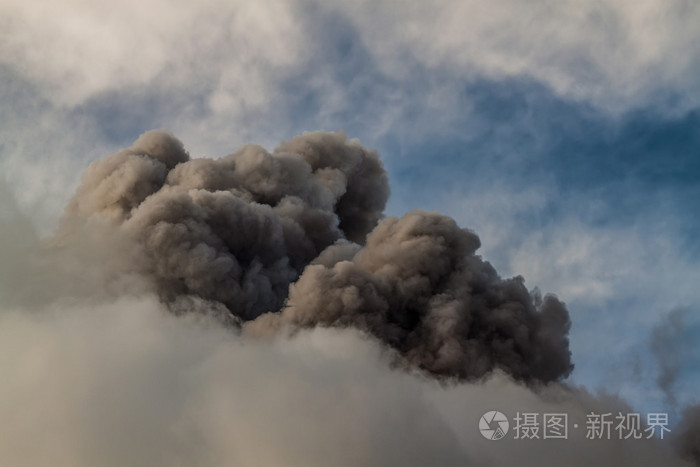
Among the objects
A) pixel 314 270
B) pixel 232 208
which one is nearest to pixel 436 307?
pixel 314 270

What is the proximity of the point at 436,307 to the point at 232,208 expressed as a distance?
50.8ft

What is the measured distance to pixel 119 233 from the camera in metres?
49.5

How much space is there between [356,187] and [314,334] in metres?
28.3

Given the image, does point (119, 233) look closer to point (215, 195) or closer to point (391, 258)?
point (215, 195)

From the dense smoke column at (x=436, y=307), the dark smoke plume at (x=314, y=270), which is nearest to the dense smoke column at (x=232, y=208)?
the dark smoke plume at (x=314, y=270)

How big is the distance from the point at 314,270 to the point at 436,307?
25.7ft

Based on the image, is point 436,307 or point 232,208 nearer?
point 436,307

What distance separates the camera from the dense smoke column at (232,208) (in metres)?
48.2

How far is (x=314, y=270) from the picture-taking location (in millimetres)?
45531

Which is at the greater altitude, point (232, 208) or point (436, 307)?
point (232, 208)

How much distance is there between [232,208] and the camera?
5109 cm

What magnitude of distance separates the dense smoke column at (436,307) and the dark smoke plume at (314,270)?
0.08 m

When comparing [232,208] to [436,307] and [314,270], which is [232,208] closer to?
[314,270]

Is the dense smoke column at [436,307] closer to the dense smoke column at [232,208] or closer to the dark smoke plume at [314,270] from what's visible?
the dark smoke plume at [314,270]
